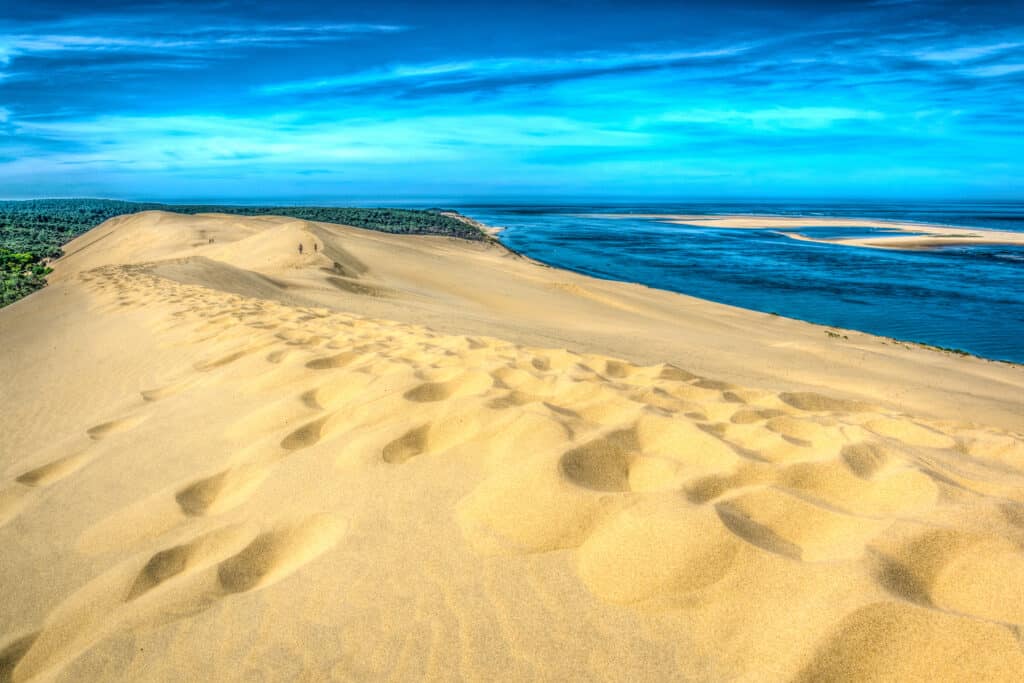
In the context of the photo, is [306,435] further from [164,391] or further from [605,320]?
[605,320]

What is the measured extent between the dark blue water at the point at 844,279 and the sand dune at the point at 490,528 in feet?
38.6

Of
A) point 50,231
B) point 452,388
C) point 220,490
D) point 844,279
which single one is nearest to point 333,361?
point 452,388

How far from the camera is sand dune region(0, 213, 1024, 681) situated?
1358 millimetres

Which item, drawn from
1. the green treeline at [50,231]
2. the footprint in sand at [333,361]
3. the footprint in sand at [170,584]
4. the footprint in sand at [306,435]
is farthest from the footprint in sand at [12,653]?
the green treeline at [50,231]

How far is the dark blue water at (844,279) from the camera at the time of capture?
44.3ft

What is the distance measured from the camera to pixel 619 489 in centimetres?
202

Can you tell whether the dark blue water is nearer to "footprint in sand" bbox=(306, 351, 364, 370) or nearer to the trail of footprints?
the trail of footprints

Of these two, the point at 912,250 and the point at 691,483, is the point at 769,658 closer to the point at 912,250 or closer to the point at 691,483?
the point at 691,483

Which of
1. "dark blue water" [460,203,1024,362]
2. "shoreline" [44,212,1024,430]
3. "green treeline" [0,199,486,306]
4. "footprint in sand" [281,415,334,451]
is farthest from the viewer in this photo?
"dark blue water" [460,203,1024,362]

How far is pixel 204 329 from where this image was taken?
17.4 ft

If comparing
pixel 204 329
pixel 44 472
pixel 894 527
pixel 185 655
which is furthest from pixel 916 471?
pixel 204 329

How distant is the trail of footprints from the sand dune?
0.01m

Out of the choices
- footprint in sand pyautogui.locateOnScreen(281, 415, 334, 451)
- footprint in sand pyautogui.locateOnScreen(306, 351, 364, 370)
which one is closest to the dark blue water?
footprint in sand pyautogui.locateOnScreen(306, 351, 364, 370)

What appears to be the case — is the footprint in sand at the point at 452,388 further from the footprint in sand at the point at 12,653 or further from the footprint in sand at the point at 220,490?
the footprint in sand at the point at 12,653
